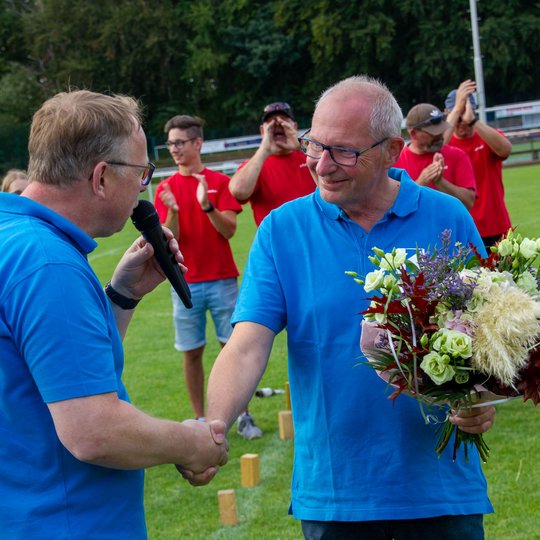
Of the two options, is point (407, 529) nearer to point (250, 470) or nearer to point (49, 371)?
point (49, 371)

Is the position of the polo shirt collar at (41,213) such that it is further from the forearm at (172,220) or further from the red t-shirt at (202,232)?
the red t-shirt at (202,232)

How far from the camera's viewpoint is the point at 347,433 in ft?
12.2

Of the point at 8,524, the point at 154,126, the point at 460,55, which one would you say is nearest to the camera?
the point at 8,524

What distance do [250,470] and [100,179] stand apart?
14.5 feet

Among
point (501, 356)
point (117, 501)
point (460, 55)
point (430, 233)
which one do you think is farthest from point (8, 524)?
point (460, 55)

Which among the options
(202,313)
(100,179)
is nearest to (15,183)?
(202,313)

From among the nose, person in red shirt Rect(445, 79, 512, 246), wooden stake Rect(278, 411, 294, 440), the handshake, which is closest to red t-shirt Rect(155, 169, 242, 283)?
wooden stake Rect(278, 411, 294, 440)

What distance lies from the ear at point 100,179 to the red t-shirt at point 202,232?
5.61m

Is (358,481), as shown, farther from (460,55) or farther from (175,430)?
(460,55)

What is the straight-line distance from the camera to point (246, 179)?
8391mm

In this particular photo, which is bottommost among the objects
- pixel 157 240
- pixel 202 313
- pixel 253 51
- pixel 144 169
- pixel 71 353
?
pixel 202 313

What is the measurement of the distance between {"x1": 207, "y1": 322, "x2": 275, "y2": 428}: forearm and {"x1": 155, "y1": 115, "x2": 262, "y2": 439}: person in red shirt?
15.5 feet

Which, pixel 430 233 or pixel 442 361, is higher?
pixel 430 233

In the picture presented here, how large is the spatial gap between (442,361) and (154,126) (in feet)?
214
